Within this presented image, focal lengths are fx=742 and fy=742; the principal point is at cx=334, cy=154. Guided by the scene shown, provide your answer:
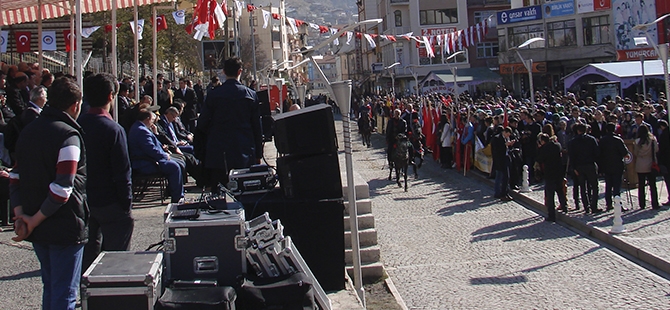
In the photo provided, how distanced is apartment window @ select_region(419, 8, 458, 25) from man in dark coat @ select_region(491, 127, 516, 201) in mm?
53445

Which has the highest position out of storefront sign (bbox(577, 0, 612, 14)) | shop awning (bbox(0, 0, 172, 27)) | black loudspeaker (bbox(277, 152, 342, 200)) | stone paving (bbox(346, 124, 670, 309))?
storefront sign (bbox(577, 0, 612, 14))

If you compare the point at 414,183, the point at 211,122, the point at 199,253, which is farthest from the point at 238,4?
the point at 199,253

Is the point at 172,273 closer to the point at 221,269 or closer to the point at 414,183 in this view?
the point at 221,269

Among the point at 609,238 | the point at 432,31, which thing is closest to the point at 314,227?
the point at 609,238

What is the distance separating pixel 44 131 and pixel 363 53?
9088cm

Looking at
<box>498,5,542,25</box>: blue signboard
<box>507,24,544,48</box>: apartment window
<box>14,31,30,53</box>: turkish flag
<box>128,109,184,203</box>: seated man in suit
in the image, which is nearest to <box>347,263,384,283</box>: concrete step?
<box>128,109,184,203</box>: seated man in suit

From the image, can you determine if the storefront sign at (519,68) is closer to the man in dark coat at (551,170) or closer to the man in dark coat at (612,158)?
the man in dark coat at (612,158)

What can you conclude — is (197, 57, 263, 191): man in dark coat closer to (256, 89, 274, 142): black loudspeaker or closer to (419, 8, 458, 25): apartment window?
(256, 89, 274, 142): black loudspeaker

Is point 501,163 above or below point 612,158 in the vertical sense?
below

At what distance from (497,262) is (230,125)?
514 cm

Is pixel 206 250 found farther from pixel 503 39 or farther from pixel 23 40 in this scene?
pixel 503 39

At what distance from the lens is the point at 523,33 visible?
54.6 m

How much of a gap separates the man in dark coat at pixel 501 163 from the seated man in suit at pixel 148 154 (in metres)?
9.06

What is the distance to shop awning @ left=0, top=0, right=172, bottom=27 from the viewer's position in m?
12.7
